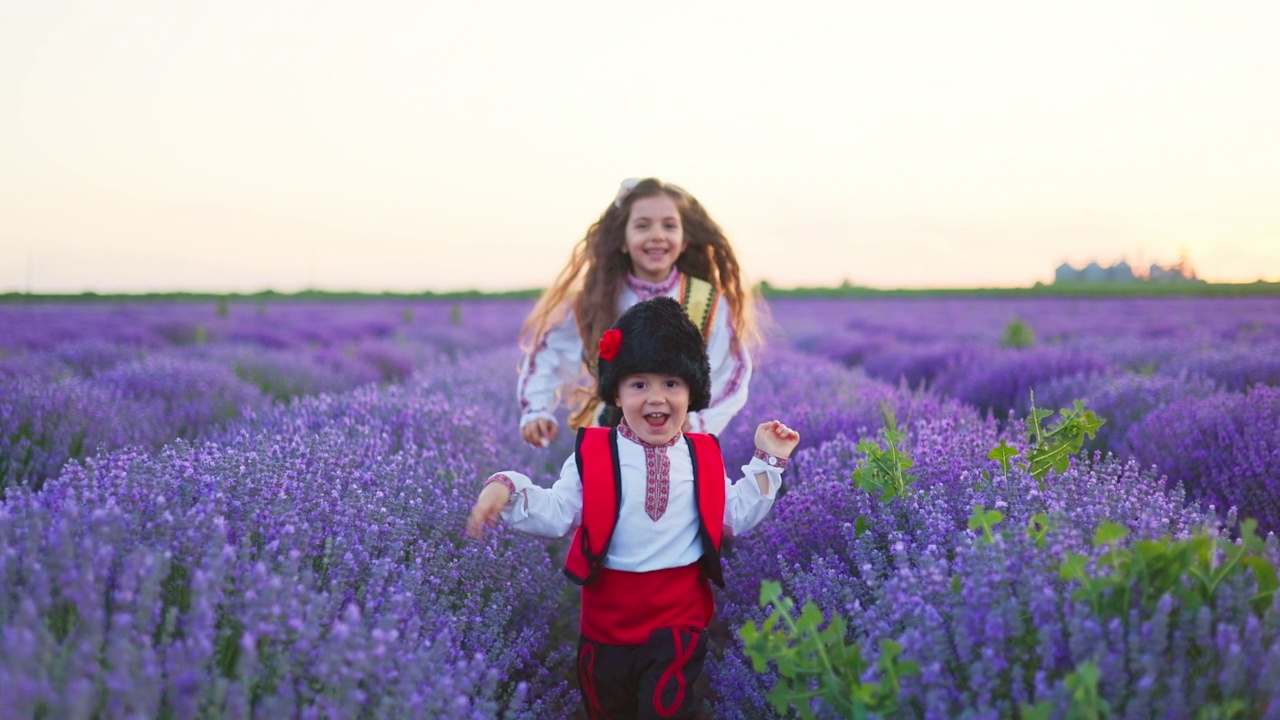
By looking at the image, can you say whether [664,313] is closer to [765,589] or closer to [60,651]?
[765,589]

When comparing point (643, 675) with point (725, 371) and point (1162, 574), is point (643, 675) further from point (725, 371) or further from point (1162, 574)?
point (725, 371)

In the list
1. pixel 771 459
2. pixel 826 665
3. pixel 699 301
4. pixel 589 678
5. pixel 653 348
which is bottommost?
pixel 589 678

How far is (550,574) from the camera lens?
102 inches

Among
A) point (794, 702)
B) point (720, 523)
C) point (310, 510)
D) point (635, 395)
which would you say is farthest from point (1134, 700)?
point (310, 510)

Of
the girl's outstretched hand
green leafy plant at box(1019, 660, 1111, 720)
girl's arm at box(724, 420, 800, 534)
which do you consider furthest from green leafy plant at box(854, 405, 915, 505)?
the girl's outstretched hand

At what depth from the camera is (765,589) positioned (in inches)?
55.1

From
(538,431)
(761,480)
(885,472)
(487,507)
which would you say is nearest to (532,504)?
(487,507)

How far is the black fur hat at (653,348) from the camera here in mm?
2047

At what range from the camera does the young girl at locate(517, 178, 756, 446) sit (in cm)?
302

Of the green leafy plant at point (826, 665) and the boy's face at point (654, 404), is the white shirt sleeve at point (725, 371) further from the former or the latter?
the green leafy plant at point (826, 665)

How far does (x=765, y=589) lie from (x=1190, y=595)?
0.70m

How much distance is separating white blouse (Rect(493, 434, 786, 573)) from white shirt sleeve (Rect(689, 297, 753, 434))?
0.97 metres

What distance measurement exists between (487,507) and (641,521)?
399 mm

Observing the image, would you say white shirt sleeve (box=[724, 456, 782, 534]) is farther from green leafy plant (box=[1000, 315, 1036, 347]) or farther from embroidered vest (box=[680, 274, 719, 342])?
green leafy plant (box=[1000, 315, 1036, 347])
